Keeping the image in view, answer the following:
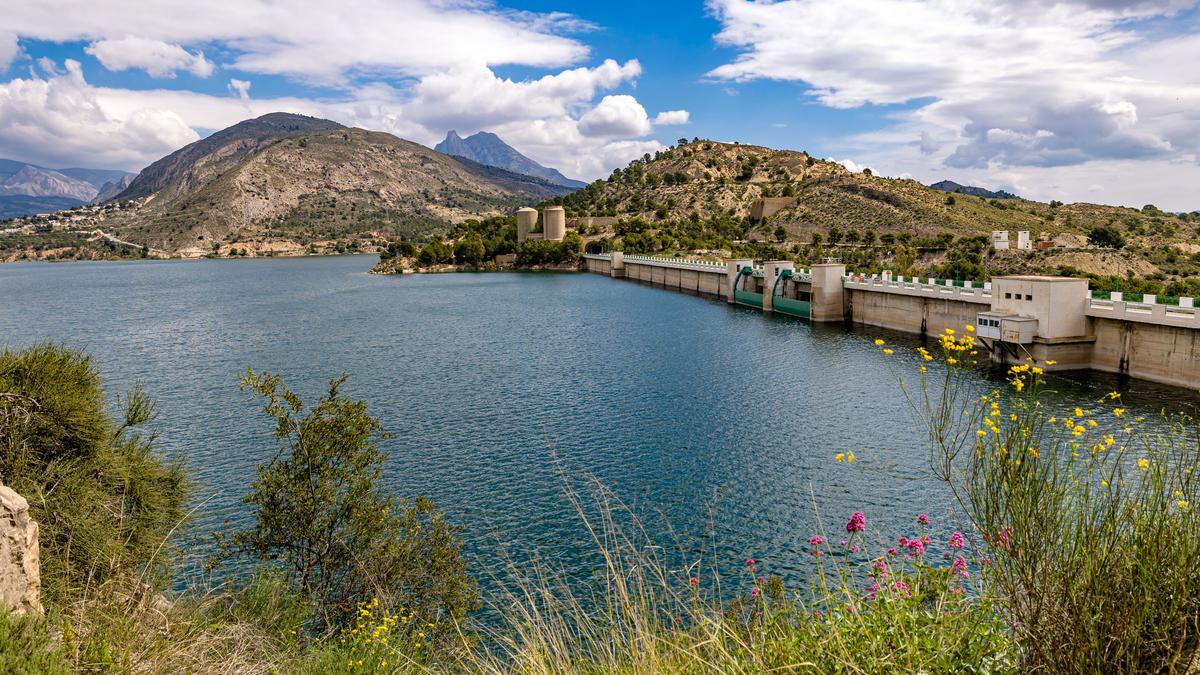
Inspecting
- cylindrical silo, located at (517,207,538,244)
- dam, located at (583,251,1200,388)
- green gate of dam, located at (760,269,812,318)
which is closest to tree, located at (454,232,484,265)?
cylindrical silo, located at (517,207,538,244)

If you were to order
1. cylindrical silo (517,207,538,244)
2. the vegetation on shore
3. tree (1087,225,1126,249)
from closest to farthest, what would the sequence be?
the vegetation on shore < tree (1087,225,1126,249) < cylindrical silo (517,207,538,244)

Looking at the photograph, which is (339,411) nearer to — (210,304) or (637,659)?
(637,659)

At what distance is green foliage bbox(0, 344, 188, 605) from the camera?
440 inches

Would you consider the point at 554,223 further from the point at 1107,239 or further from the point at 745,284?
the point at 1107,239

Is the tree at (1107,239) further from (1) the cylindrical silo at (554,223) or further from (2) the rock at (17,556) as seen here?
(1) the cylindrical silo at (554,223)

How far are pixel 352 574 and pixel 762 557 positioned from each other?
9.69 metres

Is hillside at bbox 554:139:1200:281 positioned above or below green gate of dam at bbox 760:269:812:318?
above

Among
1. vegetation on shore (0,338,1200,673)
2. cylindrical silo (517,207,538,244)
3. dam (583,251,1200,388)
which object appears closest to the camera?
vegetation on shore (0,338,1200,673)

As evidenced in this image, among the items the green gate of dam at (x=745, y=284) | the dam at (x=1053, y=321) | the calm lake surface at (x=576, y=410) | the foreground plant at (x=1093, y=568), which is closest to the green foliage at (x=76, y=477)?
the calm lake surface at (x=576, y=410)

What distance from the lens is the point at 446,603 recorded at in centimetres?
1253

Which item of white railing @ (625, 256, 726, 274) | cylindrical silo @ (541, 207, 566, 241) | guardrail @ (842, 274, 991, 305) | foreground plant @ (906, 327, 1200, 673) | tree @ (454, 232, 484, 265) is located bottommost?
foreground plant @ (906, 327, 1200, 673)

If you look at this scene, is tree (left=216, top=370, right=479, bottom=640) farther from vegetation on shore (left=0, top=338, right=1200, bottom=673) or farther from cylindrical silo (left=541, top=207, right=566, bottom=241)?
cylindrical silo (left=541, top=207, right=566, bottom=241)

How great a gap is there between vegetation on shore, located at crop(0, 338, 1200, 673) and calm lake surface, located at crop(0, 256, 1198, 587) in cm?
156

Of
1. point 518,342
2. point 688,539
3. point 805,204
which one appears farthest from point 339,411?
point 805,204
